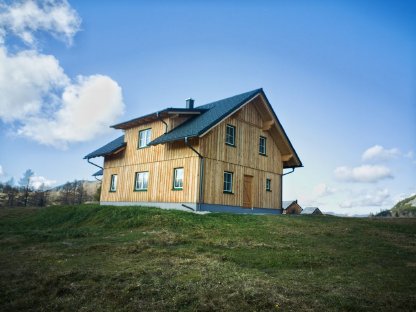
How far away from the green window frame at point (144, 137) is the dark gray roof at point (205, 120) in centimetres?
273

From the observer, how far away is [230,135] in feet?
73.2

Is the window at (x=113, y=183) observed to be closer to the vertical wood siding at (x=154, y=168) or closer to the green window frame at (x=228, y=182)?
the vertical wood siding at (x=154, y=168)

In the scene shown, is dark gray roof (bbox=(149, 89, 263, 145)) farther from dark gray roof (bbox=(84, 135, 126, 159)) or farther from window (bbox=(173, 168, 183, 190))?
dark gray roof (bbox=(84, 135, 126, 159))

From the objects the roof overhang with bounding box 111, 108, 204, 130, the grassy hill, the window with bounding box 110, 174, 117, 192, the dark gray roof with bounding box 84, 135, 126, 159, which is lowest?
the grassy hill

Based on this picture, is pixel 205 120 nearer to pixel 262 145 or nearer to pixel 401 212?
pixel 262 145

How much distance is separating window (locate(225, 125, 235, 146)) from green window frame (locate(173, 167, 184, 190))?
152 inches

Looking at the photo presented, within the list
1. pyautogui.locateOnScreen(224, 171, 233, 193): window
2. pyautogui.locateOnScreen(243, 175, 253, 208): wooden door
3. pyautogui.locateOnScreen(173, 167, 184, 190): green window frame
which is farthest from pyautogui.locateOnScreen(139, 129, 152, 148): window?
Result: pyautogui.locateOnScreen(243, 175, 253, 208): wooden door

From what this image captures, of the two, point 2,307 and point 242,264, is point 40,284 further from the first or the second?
point 242,264

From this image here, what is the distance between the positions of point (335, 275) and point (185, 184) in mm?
12806

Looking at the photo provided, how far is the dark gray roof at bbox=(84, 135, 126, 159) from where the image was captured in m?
26.4

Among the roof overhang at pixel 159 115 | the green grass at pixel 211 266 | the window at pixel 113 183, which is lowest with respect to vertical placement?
the green grass at pixel 211 266

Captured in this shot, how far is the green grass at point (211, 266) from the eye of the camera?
251 inches

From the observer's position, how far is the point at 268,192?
975 inches

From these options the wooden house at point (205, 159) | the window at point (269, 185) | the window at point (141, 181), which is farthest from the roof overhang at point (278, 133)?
the window at point (141, 181)
